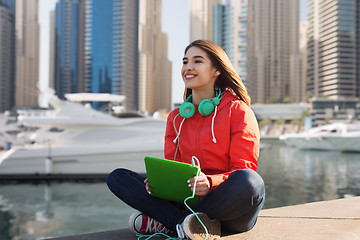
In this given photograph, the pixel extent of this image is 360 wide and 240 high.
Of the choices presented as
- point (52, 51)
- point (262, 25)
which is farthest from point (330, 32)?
point (52, 51)

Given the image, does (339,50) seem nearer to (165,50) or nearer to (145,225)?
(165,50)

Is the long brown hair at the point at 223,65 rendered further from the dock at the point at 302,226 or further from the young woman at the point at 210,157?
the dock at the point at 302,226

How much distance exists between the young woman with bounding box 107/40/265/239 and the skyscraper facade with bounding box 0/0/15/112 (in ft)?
315

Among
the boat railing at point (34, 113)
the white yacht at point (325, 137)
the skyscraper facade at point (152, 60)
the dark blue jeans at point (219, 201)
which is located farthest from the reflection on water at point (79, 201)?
the skyscraper facade at point (152, 60)

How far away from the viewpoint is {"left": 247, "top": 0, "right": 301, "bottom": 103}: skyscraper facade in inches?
3563

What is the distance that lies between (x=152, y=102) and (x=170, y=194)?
91.3 m

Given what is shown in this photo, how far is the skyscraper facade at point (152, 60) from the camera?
86394mm

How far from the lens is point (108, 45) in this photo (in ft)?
264

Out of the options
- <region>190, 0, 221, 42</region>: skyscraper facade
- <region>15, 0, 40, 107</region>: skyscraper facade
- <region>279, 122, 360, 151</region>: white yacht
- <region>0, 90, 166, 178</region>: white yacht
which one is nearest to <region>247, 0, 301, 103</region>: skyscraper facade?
<region>190, 0, 221, 42</region>: skyscraper facade

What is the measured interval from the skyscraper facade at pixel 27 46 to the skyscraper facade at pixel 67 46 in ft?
18.6

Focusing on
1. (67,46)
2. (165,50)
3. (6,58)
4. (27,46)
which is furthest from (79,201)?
(27,46)

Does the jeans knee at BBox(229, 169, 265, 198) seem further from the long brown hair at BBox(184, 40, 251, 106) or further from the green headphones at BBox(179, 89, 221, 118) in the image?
the long brown hair at BBox(184, 40, 251, 106)

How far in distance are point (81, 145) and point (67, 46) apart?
91694mm

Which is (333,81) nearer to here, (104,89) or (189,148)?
(104,89)
